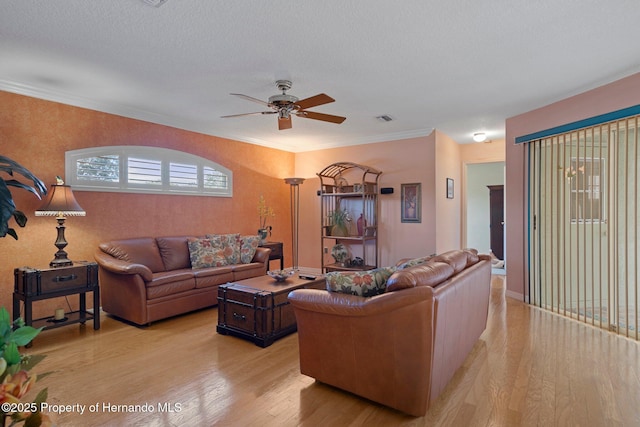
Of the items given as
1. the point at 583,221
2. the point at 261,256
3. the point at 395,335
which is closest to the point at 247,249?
the point at 261,256

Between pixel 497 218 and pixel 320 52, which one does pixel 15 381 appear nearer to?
pixel 320 52

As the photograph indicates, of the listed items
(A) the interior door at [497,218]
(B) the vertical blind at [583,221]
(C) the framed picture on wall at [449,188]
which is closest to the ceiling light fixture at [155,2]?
(B) the vertical blind at [583,221]

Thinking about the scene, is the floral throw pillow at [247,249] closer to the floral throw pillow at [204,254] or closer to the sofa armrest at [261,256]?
the sofa armrest at [261,256]

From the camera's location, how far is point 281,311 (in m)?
3.36

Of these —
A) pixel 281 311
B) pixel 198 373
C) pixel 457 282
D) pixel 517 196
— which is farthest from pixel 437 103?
pixel 198 373

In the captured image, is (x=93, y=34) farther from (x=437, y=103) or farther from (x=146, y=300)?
(x=437, y=103)

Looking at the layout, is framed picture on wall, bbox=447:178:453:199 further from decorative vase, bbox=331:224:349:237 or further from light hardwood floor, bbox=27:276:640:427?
light hardwood floor, bbox=27:276:640:427

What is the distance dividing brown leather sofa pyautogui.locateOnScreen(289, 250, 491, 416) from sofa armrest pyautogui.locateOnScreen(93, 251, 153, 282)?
2051 mm

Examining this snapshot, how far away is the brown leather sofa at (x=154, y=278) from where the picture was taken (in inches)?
144

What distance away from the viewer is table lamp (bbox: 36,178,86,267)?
3398 mm

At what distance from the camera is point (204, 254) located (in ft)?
15.1

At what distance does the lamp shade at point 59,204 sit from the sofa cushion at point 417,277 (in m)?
3.32

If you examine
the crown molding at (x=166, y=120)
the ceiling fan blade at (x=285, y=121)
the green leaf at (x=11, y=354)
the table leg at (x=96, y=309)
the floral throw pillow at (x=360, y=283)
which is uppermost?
the crown molding at (x=166, y=120)

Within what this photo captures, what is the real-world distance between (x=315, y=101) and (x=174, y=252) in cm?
285
